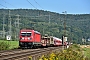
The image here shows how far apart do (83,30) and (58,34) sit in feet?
120

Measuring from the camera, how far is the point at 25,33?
44.2m

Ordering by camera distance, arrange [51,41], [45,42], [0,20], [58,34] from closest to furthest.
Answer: [45,42] < [51,41] < [0,20] < [58,34]

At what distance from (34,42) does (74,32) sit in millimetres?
144156

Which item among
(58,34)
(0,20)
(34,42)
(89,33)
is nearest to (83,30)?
(89,33)

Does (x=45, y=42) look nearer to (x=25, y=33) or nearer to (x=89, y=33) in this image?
(x=25, y=33)

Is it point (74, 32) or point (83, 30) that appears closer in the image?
point (74, 32)

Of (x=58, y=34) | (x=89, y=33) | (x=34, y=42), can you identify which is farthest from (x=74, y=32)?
(x=34, y=42)

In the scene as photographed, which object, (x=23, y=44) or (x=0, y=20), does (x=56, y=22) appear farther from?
(x=23, y=44)

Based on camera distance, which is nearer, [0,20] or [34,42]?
[34,42]

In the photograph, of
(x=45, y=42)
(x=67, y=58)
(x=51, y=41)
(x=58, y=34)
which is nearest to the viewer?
(x=67, y=58)

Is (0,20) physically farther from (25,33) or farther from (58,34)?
(25,33)

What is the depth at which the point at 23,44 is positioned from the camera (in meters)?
43.8

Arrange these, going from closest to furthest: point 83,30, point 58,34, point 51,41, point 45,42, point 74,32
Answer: point 45,42, point 51,41, point 58,34, point 74,32, point 83,30

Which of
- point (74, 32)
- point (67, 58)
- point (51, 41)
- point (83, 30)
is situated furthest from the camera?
point (83, 30)
